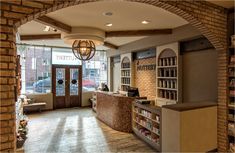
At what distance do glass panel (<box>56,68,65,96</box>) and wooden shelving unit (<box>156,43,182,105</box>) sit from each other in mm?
5336

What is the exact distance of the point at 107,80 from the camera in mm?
10922

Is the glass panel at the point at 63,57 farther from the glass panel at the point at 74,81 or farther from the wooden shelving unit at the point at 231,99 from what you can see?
the wooden shelving unit at the point at 231,99

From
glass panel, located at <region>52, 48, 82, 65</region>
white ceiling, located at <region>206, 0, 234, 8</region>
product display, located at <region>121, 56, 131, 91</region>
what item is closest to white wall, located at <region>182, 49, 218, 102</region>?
white ceiling, located at <region>206, 0, 234, 8</region>

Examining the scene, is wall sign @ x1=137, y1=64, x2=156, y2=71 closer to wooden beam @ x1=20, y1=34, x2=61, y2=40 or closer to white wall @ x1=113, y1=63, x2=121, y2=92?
white wall @ x1=113, y1=63, x2=121, y2=92

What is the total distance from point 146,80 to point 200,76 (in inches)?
106

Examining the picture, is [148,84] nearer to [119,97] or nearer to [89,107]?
[119,97]

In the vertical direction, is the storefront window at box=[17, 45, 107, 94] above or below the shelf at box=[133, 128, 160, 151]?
above

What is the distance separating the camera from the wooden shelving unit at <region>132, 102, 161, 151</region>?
176 inches

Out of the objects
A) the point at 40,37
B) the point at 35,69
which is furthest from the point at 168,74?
the point at 35,69

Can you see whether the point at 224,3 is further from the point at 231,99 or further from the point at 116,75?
the point at 116,75

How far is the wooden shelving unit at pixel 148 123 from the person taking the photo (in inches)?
176

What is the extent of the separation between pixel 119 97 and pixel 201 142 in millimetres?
2602

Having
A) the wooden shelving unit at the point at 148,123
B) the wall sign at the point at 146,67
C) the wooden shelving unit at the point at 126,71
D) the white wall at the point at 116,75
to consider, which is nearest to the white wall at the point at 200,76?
the wooden shelving unit at the point at 148,123

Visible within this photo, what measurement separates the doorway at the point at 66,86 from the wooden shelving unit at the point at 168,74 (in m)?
5.08
